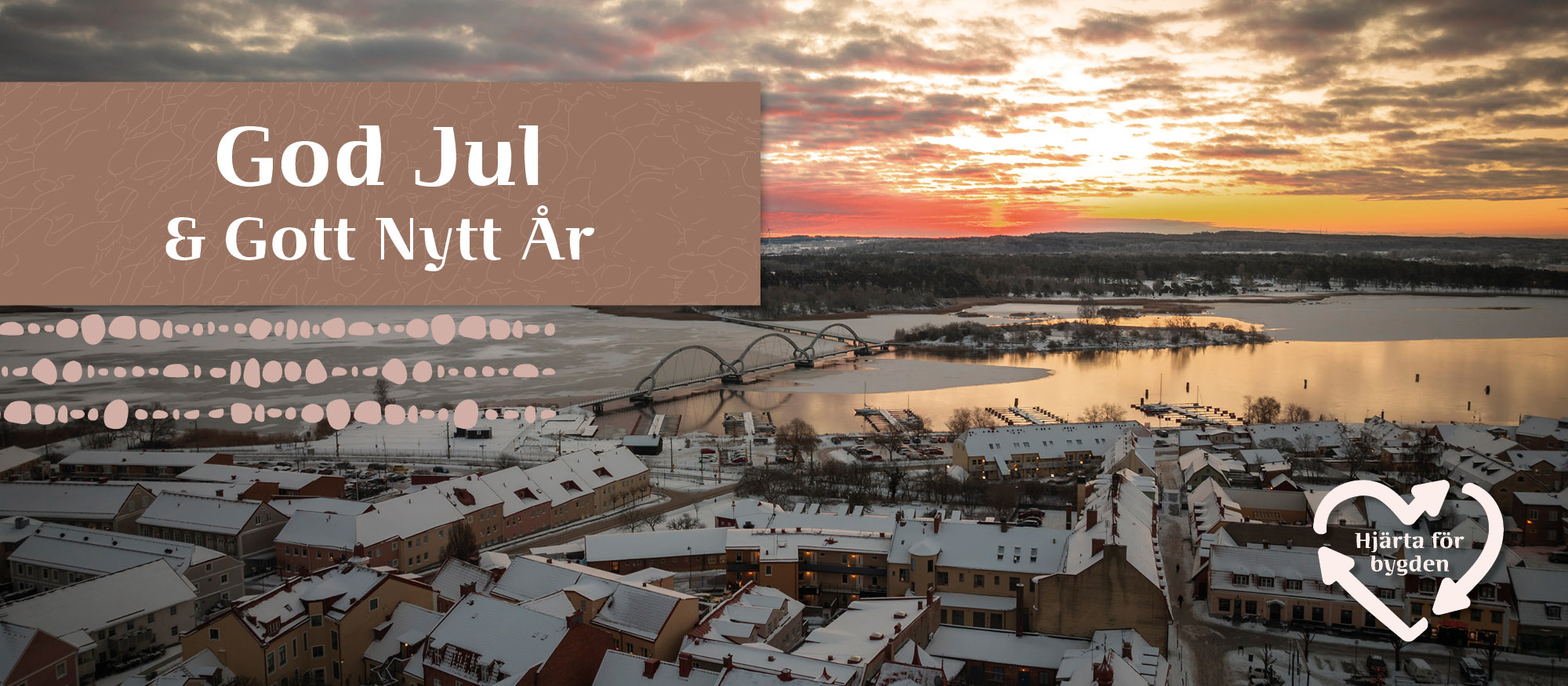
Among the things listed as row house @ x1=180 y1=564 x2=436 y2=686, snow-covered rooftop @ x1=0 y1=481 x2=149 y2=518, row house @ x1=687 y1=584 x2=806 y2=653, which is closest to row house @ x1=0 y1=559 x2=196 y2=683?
row house @ x1=180 y1=564 x2=436 y2=686

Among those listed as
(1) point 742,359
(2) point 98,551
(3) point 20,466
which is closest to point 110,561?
(2) point 98,551

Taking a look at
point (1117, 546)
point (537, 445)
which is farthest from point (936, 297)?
point (1117, 546)

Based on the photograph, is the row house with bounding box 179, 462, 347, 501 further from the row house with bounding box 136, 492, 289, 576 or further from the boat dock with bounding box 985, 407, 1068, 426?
the boat dock with bounding box 985, 407, 1068, 426

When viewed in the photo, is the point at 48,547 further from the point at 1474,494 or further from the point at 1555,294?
the point at 1555,294

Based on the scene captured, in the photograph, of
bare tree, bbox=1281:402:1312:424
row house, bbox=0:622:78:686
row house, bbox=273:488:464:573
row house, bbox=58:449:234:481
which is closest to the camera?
row house, bbox=0:622:78:686

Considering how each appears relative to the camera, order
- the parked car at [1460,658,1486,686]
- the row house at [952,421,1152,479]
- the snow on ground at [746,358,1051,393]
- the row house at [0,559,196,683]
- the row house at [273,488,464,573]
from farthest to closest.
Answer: the snow on ground at [746,358,1051,393]
the row house at [952,421,1152,479]
the row house at [273,488,464,573]
the row house at [0,559,196,683]
the parked car at [1460,658,1486,686]

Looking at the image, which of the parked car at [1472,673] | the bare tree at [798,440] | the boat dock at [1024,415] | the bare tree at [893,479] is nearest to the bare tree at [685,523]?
the bare tree at [893,479]

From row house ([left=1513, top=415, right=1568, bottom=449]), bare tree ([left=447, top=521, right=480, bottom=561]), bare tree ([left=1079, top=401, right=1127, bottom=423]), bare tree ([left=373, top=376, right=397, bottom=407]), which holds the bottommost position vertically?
bare tree ([left=447, top=521, right=480, bottom=561])
